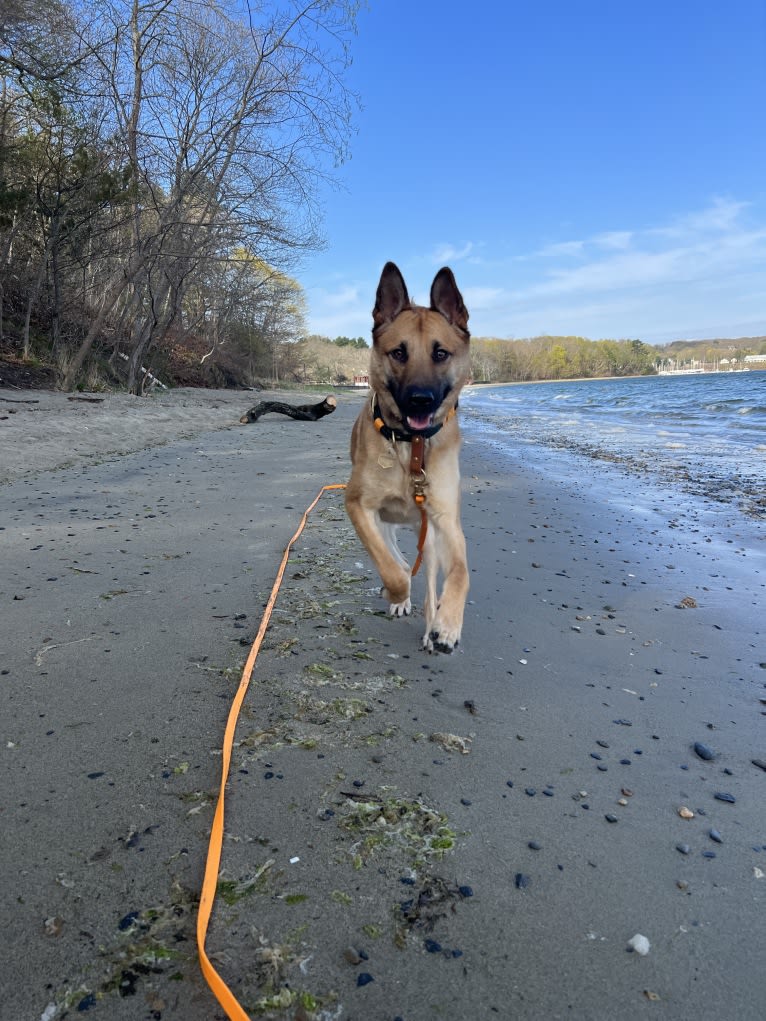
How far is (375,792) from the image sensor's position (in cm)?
206

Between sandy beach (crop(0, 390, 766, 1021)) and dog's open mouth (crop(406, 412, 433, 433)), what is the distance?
1124mm

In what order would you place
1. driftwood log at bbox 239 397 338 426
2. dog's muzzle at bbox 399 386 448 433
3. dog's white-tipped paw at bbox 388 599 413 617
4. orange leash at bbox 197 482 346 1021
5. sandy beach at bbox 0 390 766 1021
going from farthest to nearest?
driftwood log at bbox 239 397 338 426
dog's white-tipped paw at bbox 388 599 413 617
dog's muzzle at bbox 399 386 448 433
sandy beach at bbox 0 390 766 1021
orange leash at bbox 197 482 346 1021

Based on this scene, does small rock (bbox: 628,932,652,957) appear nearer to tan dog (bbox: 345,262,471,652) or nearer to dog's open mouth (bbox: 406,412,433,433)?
tan dog (bbox: 345,262,471,652)

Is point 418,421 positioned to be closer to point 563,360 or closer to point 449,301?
point 449,301

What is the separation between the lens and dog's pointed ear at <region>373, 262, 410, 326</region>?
405 centimetres

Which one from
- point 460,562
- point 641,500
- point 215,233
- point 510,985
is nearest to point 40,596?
point 460,562

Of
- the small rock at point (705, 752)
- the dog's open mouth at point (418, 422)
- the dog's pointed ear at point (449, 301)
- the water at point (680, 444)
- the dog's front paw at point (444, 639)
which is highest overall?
the dog's pointed ear at point (449, 301)

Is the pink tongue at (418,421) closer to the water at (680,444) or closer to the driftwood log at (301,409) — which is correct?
the water at (680,444)

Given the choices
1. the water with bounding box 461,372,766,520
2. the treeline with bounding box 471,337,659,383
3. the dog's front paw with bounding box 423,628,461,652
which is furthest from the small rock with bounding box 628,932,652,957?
the treeline with bounding box 471,337,659,383

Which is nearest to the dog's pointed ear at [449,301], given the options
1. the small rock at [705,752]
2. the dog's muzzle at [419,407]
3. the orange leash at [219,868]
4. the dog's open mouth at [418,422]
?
the dog's muzzle at [419,407]

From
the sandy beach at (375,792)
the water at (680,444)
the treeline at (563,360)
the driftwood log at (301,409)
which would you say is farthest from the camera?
the treeline at (563,360)

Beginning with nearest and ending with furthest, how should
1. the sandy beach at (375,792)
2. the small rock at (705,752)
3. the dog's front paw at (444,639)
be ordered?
the sandy beach at (375,792), the small rock at (705,752), the dog's front paw at (444,639)

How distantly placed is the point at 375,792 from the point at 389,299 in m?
3.08

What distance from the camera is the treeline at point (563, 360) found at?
15988 centimetres
